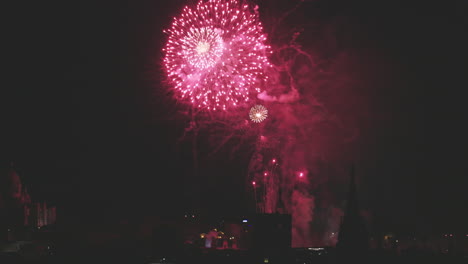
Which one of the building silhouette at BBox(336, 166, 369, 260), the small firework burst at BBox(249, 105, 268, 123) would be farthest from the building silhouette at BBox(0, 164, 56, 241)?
the building silhouette at BBox(336, 166, 369, 260)

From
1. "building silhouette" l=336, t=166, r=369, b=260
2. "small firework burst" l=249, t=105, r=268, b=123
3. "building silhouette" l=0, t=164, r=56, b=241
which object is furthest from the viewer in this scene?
"building silhouette" l=0, t=164, r=56, b=241

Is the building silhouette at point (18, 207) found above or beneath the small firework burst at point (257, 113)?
beneath

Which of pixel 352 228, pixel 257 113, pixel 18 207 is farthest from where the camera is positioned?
pixel 18 207

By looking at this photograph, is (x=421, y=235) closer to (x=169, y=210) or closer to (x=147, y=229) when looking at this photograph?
(x=169, y=210)

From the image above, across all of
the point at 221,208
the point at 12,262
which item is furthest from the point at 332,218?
the point at 12,262

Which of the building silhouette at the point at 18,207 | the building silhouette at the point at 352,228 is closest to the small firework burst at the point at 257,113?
the building silhouette at the point at 352,228

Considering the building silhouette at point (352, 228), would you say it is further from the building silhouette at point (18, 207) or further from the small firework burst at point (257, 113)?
the building silhouette at point (18, 207)

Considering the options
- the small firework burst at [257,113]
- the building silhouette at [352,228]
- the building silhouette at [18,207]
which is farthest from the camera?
the building silhouette at [18,207]

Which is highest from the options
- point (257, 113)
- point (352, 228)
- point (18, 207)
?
point (257, 113)

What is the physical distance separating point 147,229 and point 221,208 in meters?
19.8

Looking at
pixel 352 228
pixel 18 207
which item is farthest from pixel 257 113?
pixel 18 207

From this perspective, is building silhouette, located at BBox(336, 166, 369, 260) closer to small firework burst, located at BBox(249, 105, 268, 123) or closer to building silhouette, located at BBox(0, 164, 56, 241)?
small firework burst, located at BBox(249, 105, 268, 123)

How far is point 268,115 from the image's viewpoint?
27.7 meters

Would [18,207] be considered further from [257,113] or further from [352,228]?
[352,228]
